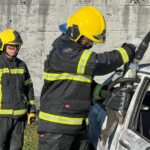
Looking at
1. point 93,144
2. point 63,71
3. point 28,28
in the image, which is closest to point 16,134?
point 93,144

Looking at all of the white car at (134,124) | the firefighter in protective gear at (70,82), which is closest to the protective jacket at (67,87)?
the firefighter in protective gear at (70,82)

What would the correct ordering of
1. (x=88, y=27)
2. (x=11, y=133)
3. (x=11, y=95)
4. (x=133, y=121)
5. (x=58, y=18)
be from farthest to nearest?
1. (x=58, y=18)
2. (x=11, y=133)
3. (x=11, y=95)
4. (x=88, y=27)
5. (x=133, y=121)

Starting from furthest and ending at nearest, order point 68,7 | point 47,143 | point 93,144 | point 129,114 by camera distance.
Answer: point 68,7 < point 93,144 < point 47,143 < point 129,114

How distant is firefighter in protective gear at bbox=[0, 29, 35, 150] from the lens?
6211 mm

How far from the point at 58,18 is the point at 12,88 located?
8.87ft

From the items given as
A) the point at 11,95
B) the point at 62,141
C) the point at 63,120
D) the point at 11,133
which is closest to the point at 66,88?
the point at 63,120

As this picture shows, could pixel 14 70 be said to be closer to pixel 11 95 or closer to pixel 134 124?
pixel 11 95

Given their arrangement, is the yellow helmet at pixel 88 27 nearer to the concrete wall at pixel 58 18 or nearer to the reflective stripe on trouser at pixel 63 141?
the reflective stripe on trouser at pixel 63 141

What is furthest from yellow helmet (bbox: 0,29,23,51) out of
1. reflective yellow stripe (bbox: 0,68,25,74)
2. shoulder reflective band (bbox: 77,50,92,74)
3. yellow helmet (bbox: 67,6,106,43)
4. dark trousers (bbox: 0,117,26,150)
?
shoulder reflective band (bbox: 77,50,92,74)

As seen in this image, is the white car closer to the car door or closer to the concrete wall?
the car door

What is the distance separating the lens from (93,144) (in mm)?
5086

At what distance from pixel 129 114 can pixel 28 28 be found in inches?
185

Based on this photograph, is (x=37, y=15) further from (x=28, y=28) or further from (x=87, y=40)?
(x=87, y=40)

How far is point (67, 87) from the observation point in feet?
15.0
